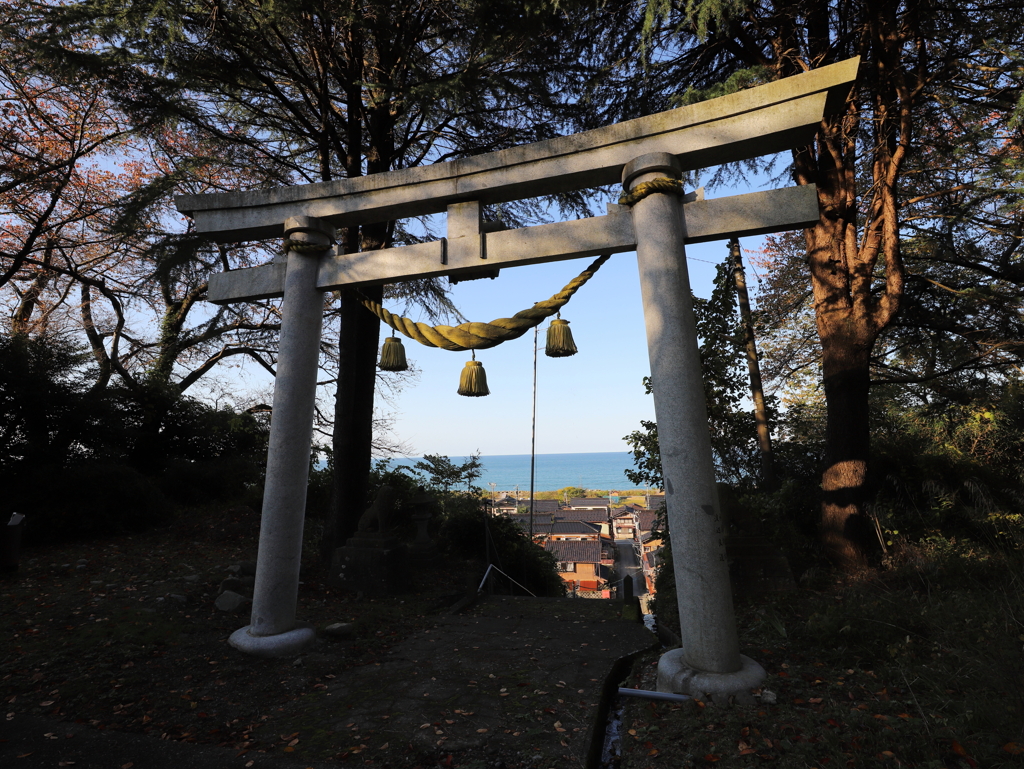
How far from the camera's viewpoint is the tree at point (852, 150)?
5621mm

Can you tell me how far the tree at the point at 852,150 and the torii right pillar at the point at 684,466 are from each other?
2.93 meters

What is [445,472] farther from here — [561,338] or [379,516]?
[561,338]

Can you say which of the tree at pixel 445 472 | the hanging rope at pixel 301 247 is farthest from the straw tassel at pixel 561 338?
the tree at pixel 445 472

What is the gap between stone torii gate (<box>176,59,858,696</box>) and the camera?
10.8ft

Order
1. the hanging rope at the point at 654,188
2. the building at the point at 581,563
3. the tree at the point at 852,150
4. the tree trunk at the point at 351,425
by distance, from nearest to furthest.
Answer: the hanging rope at the point at 654,188 → the tree at the point at 852,150 → the tree trunk at the point at 351,425 → the building at the point at 581,563

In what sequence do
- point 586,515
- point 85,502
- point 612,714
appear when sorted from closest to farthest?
point 612,714 → point 85,502 → point 586,515

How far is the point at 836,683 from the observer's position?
10.2 ft

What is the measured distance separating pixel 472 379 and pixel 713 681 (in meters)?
2.88

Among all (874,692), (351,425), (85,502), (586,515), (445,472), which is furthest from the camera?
(586,515)

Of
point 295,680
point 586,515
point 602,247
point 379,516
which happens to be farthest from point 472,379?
point 586,515

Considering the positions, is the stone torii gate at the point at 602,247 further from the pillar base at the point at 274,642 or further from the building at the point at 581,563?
the building at the point at 581,563

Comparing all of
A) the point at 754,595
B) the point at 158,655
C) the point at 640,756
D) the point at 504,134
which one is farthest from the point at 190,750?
the point at 504,134

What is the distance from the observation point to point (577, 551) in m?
29.4

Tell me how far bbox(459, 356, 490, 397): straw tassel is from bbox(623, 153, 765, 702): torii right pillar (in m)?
1.65
